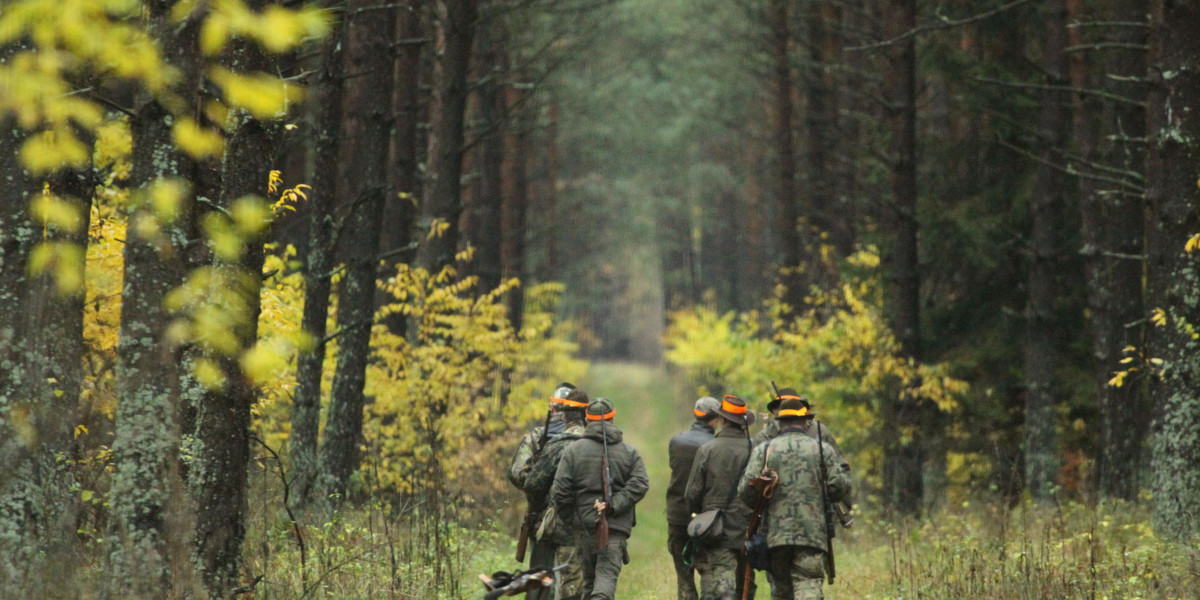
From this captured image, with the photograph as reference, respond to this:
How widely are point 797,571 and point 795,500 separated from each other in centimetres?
55

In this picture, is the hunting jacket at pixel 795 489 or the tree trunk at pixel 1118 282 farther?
the tree trunk at pixel 1118 282

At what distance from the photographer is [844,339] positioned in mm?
18969

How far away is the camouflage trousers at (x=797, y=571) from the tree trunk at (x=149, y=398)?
4.63m

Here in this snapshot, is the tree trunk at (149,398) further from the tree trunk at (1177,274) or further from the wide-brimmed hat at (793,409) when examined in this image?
the tree trunk at (1177,274)

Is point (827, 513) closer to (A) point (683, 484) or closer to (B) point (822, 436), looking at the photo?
(B) point (822, 436)

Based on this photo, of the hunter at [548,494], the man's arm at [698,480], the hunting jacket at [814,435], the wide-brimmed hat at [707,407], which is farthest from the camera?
the wide-brimmed hat at [707,407]

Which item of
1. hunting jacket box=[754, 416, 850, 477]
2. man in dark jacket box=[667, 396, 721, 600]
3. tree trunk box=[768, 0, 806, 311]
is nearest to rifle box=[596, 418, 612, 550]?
man in dark jacket box=[667, 396, 721, 600]

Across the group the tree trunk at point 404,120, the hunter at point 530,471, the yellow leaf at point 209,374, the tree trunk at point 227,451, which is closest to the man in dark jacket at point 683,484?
the hunter at point 530,471

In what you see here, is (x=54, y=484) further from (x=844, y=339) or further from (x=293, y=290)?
(x=844, y=339)

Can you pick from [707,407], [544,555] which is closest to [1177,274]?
[707,407]

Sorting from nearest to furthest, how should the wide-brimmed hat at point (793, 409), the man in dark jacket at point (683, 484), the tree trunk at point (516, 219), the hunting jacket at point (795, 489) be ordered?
the hunting jacket at point (795, 489) → the wide-brimmed hat at point (793, 409) → the man in dark jacket at point (683, 484) → the tree trunk at point (516, 219)

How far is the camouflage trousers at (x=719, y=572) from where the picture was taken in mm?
9844

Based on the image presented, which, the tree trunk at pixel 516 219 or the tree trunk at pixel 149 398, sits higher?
the tree trunk at pixel 516 219

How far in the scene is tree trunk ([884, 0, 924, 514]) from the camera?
1739 cm
